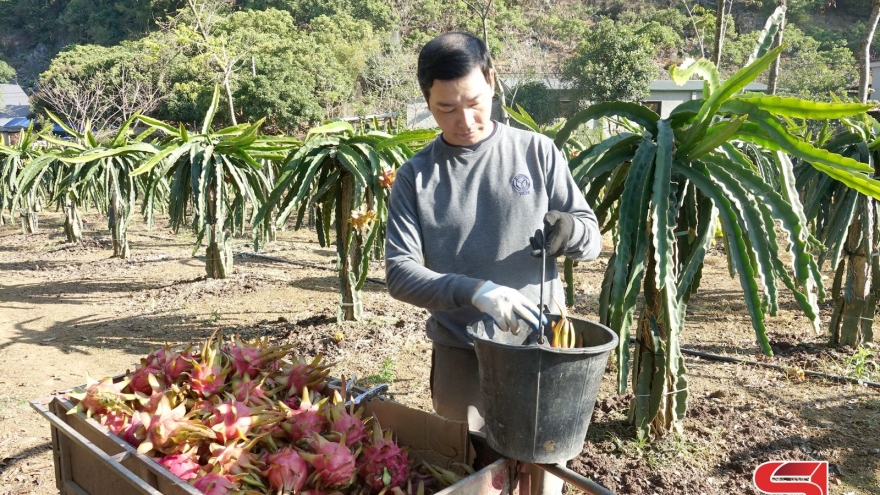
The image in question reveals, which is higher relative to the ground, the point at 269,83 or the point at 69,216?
the point at 269,83

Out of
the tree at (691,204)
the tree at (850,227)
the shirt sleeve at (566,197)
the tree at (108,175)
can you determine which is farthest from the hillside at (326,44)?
the shirt sleeve at (566,197)

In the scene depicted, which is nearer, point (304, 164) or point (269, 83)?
point (304, 164)

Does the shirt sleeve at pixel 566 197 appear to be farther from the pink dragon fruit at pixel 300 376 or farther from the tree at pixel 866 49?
the tree at pixel 866 49

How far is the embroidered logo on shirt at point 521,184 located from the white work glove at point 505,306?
354 millimetres

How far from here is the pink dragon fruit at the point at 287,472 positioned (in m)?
1.37

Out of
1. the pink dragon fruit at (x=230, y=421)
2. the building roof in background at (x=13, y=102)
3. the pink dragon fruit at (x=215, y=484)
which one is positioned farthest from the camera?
the building roof in background at (x=13, y=102)

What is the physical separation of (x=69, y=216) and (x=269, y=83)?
13346 mm

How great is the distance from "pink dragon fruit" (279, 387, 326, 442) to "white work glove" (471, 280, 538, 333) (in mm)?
458

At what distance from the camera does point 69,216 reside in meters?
9.26

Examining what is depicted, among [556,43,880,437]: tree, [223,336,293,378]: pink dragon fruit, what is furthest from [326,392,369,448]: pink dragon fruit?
[556,43,880,437]: tree

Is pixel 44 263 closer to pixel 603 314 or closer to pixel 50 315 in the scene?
pixel 50 315

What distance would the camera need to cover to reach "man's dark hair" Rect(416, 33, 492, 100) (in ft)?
5.10

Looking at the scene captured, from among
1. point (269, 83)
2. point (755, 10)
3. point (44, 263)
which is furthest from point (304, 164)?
point (755, 10)

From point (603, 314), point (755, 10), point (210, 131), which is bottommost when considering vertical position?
point (603, 314)
